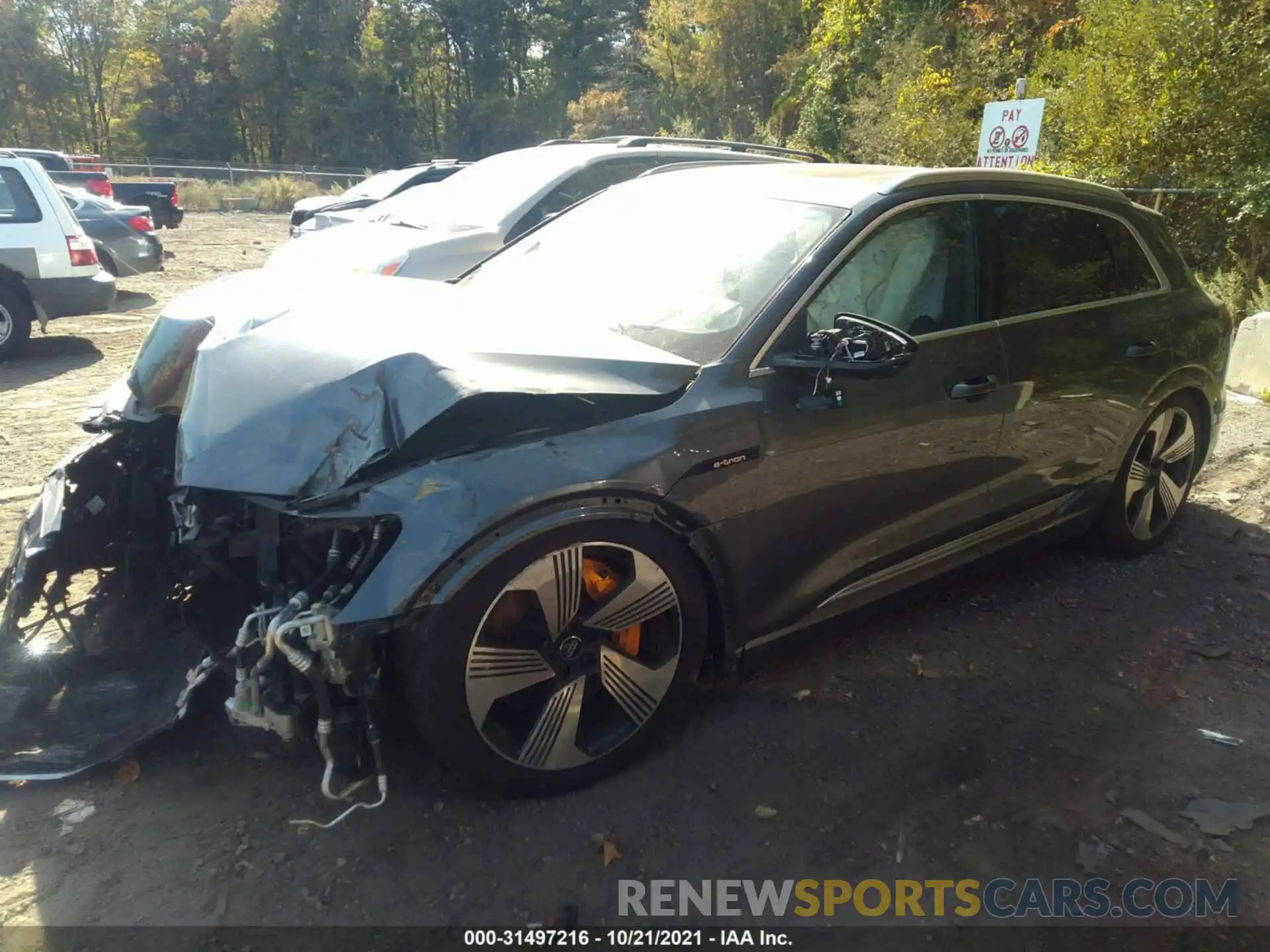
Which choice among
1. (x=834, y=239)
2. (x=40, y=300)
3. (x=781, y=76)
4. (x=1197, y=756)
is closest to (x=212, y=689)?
(x=834, y=239)

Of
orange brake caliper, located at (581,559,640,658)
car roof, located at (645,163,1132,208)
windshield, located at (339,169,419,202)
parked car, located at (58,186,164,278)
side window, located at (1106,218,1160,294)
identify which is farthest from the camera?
windshield, located at (339,169,419,202)

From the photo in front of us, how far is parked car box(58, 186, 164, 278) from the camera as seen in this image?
1210cm

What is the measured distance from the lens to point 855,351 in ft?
9.86

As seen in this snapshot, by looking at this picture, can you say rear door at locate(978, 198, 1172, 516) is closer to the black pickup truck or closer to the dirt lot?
the dirt lot

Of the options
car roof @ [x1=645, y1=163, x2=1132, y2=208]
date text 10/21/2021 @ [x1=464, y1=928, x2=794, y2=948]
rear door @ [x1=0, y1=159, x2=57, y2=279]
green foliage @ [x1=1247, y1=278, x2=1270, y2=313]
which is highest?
car roof @ [x1=645, y1=163, x2=1132, y2=208]

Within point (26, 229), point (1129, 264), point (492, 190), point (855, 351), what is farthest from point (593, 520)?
point (26, 229)

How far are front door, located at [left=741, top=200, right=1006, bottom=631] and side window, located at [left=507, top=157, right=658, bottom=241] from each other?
165 inches

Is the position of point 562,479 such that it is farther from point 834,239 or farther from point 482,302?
point 834,239

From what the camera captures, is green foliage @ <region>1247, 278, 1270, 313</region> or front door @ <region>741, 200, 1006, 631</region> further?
green foliage @ <region>1247, 278, 1270, 313</region>

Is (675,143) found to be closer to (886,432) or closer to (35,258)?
(35,258)

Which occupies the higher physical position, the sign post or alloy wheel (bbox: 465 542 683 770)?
the sign post

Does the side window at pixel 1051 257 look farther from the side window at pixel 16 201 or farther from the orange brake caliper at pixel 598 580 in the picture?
the side window at pixel 16 201

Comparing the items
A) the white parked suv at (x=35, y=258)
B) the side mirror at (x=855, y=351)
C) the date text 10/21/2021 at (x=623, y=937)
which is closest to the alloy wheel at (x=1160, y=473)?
the side mirror at (x=855, y=351)

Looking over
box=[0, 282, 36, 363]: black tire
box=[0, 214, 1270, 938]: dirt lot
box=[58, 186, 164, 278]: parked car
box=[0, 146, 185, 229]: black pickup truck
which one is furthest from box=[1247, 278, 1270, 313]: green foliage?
box=[0, 146, 185, 229]: black pickup truck
